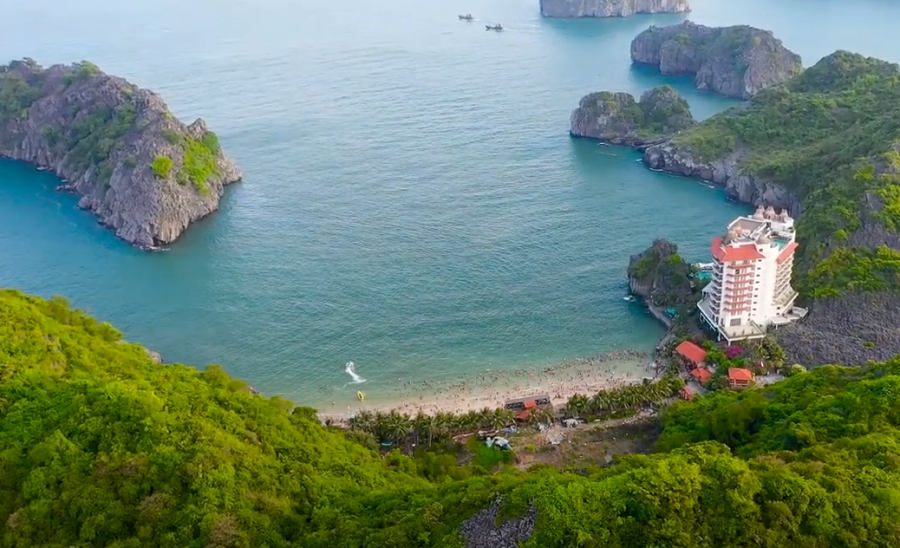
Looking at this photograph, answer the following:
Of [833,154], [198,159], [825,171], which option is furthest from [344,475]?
[833,154]

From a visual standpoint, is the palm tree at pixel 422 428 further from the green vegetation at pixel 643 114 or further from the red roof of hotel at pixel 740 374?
the green vegetation at pixel 643 114

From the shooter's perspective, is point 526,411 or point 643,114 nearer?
point 526,411

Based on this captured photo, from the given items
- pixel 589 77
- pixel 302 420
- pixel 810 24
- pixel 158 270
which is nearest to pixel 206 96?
pixel 158 270

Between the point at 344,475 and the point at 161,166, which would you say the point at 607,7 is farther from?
the point at 344,475

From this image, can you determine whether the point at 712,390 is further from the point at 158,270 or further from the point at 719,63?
the point at 719,63

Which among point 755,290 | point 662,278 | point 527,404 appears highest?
point 755,290

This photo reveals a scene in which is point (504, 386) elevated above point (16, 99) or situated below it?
below

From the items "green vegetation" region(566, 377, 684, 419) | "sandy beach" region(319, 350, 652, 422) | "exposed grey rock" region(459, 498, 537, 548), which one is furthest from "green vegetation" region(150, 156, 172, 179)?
"exposed grey rock" region(459, 498, 537, 548)

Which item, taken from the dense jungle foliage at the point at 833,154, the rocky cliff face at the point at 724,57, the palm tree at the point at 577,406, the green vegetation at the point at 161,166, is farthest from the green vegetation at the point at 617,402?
the rocky cliff face at the point at 724,57
